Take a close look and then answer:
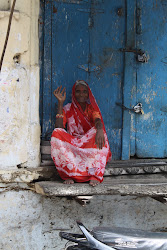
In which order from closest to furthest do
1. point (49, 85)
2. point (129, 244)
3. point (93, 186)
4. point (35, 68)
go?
point (129, 244)
point (93, 186)
point (35, 68)
point (49, 85)

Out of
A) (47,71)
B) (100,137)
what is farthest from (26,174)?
(47,71)

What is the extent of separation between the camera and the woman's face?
4.17 meters

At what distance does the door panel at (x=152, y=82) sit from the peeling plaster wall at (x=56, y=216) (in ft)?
2.17

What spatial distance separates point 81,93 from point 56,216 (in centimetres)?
134

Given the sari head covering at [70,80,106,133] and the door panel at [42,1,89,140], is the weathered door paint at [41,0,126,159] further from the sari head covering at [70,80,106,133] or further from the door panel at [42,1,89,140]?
the sari head covering at [70,80,106,133]

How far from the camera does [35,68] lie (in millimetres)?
4043

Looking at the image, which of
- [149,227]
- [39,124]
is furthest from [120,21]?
[149,227]

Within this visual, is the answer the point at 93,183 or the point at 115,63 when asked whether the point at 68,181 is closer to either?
the point at 93,183

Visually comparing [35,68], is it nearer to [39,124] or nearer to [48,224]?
[39,124]

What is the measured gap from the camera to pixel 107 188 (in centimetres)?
377

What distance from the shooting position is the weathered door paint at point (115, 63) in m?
4.35

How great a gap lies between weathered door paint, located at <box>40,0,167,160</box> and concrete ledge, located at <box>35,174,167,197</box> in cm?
73

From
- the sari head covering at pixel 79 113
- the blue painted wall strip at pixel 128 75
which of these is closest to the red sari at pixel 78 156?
the sari head covering at pixel 79 113

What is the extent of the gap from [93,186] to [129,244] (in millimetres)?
1102
